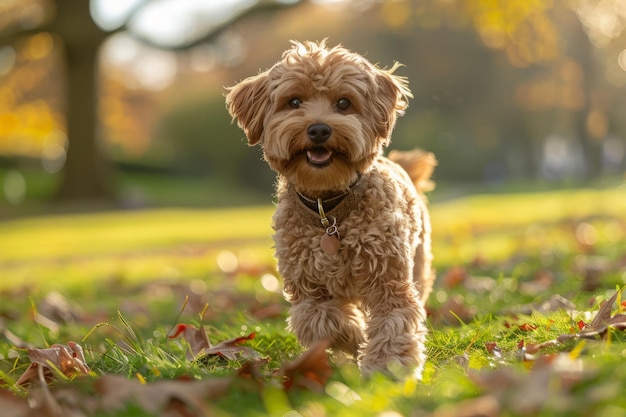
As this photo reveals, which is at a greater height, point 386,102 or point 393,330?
point 386,102

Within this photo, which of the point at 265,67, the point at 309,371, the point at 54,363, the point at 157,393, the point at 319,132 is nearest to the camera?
the point at 157,393

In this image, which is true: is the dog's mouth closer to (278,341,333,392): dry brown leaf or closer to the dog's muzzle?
the dog's muzzle

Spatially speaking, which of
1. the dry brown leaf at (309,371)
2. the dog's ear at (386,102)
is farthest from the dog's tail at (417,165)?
the dry brown leaf at (309,371)

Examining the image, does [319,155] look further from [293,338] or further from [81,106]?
[81,106]

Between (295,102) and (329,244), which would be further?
(295,102)

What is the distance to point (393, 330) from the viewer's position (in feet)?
13.1

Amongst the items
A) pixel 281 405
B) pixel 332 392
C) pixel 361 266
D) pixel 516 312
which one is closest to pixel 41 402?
pixel 281 405

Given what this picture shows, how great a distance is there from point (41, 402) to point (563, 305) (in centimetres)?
334

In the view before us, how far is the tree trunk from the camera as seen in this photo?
23844 millimetres

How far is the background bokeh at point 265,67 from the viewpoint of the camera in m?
23.3

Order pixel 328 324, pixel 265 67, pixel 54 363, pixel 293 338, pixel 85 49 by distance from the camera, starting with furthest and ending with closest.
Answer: pixel 265 67 → pixel 85 49 → pixel 293 338 → pixel 328 324 → pixel 54 363

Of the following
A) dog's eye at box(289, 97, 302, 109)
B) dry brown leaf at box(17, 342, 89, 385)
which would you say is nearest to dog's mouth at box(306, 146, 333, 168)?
dog's eye at box(289, 97, 302, 109)

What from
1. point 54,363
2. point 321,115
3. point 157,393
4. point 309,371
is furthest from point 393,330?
point 54,363

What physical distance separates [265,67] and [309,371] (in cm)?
3223
